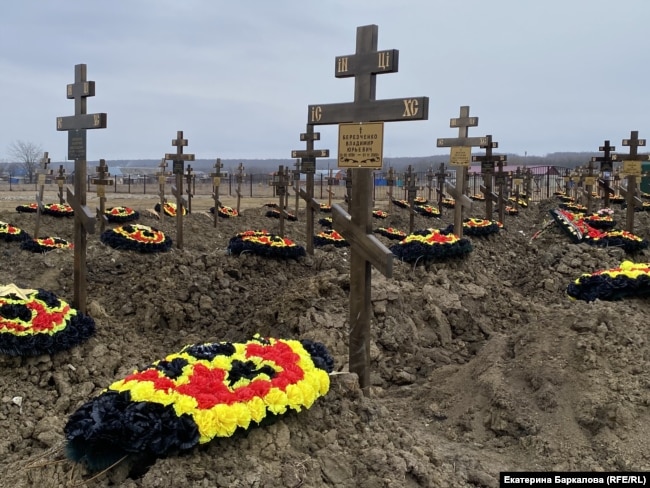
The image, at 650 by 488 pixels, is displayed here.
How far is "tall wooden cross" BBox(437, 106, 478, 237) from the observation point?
11219 mm

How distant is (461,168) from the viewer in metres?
11.7

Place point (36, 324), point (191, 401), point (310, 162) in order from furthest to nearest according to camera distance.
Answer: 1. point (310, 162)
2. point (36, 324)
3. point (191, 401)

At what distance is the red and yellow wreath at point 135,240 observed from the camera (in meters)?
11.0

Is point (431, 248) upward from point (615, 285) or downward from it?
upward

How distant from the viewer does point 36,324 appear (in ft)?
19.5

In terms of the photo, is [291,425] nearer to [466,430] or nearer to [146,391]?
[146,391]

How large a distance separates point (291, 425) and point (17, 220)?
53.1ft

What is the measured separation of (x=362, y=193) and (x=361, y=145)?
1.28 feet

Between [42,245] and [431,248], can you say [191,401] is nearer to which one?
[431,248]

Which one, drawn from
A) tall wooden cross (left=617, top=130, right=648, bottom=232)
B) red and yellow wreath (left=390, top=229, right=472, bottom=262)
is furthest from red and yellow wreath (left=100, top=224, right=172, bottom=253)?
tall wooden cross (left=617, top=130, right=648, bottom=232)

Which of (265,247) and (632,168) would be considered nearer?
(265,247)

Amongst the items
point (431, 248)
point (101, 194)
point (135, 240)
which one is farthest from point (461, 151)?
point (101, 194)

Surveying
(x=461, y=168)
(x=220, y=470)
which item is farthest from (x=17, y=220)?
(x=220, y=470)

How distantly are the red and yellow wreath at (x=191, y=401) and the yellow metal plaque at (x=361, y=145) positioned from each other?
5.56 ft
